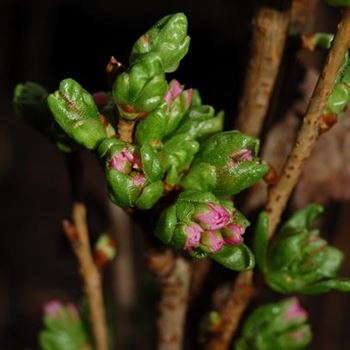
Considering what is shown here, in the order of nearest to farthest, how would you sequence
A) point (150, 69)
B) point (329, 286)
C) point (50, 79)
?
1. point (150, 69)
2. point (329, 286)
3. point (50, 79)

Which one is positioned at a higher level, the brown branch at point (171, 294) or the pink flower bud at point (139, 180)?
the pink flower bud at point (139, 180)

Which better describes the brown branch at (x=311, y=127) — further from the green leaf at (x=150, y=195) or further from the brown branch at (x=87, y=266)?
the brown branch at (x=87, y=266)

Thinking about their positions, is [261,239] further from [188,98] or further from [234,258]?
[188,98]

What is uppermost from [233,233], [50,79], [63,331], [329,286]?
[233,233]

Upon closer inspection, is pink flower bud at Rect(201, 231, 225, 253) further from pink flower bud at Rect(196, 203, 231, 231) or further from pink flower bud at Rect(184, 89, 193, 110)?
pink flower bud at Rect(184, 89, 193, 110)

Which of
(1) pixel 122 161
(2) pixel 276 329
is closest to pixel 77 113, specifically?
(1) pixel 122 161

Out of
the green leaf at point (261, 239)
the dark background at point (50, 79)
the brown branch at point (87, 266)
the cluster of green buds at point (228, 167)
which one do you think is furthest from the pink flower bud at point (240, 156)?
the dark background at point (50, 79)
